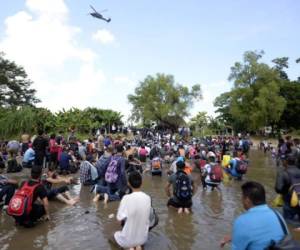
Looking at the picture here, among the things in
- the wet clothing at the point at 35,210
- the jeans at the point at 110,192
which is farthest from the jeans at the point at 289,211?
the wet clothing at the point at 35,210

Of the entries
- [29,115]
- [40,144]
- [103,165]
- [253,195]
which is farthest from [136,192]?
[29,115]

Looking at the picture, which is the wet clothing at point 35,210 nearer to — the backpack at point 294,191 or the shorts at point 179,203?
the shorts at point 179,203

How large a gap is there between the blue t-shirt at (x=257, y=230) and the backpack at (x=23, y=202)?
4725 mm

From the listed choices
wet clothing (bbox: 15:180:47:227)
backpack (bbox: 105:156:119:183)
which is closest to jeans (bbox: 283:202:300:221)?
backpack (bbox: 105:156:119:183)

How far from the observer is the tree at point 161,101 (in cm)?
6544

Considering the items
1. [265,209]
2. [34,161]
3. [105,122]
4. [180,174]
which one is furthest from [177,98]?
[265,209]

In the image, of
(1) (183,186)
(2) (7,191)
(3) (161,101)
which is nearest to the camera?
(2) (7,191)

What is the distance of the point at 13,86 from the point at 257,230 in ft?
194

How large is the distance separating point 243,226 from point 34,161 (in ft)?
38.4

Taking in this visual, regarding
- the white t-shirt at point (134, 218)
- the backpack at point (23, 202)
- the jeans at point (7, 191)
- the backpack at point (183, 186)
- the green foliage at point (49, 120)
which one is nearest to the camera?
the white t-shirt at point (134, 218)

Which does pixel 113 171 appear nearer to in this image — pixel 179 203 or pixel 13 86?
pixel 179 203

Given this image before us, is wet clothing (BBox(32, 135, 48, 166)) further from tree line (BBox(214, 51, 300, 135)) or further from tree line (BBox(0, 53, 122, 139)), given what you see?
tree line (BBox(214, 51, 300, 135))

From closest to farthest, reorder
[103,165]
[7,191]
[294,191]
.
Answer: [294,191], [7,191], [103,165]

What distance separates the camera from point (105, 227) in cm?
789
